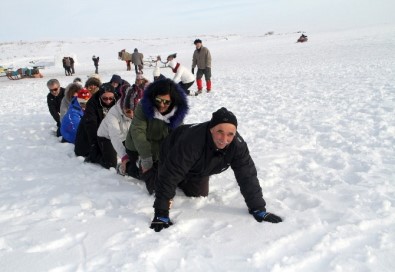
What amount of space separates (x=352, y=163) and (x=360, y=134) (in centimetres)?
108

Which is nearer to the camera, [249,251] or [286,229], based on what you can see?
[249,251]

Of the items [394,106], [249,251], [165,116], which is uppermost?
[165,116]

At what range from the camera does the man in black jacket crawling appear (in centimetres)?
273

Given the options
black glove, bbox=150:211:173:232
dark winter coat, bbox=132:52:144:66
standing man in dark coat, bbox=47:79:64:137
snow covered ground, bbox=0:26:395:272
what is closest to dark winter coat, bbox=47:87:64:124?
standing man in dark coat, bbox=47:79:64:137

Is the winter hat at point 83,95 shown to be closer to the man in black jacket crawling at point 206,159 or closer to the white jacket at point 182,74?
the man in black jacket crawling at point 206,159

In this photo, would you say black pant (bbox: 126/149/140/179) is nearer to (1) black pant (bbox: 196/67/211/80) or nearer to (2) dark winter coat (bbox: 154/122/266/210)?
(2) dark winter coat (bbox: 154/122/266/210)

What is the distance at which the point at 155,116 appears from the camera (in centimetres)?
358

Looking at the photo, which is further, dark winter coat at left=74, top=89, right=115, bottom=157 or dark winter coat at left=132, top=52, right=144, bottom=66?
dark winter coat at left=132, top=52, right=144, bottom=66

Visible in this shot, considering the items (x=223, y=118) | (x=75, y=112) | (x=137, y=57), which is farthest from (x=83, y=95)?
(x=137, y=57)

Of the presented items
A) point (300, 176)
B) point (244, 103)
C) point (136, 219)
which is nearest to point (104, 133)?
point (136, 219)

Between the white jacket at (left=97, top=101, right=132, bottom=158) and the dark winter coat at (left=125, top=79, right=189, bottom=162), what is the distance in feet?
1.58

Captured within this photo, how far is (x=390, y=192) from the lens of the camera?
10.6 feet

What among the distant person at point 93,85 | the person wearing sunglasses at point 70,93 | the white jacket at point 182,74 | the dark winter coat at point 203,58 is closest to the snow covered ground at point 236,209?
the person wearing sunglasses at point 70,93

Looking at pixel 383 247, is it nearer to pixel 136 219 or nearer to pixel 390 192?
pixel 390 192
